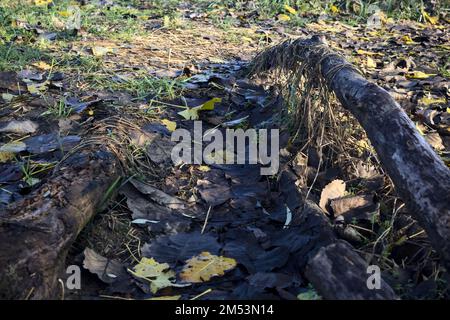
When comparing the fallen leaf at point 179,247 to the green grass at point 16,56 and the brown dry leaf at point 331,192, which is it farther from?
the green grass at point 16,56

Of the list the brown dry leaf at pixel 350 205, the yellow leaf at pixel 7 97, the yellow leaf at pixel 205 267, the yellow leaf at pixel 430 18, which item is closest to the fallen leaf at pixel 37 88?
the yellow leaf at pixel 7 97

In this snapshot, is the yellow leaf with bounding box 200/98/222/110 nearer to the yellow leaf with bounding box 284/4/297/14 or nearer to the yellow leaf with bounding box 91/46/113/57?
the yellow leaf with bounding box 91/46/113/57

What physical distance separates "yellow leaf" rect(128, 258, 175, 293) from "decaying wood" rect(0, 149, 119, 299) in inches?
9.9

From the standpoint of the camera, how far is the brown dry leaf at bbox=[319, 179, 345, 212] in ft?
7.20

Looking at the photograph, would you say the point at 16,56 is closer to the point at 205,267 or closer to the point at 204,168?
the point at 204,168

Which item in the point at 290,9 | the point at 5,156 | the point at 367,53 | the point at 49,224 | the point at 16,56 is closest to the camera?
the point at 49,224

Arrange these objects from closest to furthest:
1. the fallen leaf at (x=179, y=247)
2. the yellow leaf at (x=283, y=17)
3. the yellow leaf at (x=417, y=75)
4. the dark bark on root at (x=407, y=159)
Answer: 1. the dark bark on root at (x=407, y=159)
2. the fallen leaf at (x=179, y=247)
3. the yellow leaf at (x=417, y=75)
4. the yellow leaf at (x=283, y=17)

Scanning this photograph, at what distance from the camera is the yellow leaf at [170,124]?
9.54ft

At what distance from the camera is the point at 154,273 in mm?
1860

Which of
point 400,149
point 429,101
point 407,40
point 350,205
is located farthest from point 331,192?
point 407,40

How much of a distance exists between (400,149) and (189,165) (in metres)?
1.05

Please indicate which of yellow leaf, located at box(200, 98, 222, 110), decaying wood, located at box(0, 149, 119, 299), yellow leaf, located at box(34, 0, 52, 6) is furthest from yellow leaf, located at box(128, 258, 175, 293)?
yellow leaf, located at box(34, 0, 52, 6)

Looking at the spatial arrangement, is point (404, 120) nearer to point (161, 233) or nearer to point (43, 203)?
point (161, 233)

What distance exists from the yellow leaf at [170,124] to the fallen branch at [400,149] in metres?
0.80
